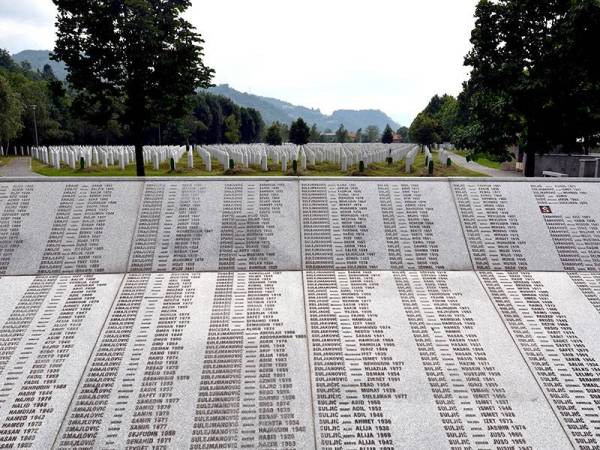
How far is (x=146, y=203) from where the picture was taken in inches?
273

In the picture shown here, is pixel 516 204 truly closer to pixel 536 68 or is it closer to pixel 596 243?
pixel 596 243

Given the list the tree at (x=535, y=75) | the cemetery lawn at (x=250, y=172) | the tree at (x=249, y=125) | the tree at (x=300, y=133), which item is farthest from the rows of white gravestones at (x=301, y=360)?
the tree at (x=249, y=125)

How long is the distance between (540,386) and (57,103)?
245 ft

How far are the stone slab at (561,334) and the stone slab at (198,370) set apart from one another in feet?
8.33

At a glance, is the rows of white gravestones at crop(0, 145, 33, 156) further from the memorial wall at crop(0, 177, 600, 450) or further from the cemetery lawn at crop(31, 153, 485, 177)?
the memorial wall at crop(0, 177, 600, 450)

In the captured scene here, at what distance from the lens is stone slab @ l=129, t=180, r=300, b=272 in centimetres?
625

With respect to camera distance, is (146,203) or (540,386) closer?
(540,386)

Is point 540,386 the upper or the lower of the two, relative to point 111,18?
lower

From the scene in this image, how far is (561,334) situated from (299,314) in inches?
123

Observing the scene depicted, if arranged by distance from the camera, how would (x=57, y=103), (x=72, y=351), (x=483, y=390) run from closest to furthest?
(x=483, y=390)
(x=72, y=351)
(x=57, y=103)

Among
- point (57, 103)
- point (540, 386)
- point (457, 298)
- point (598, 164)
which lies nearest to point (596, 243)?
point (457, 298)

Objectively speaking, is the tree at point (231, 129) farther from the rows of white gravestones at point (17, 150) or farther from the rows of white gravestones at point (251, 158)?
the rows of white gravestones at point (251, 158)

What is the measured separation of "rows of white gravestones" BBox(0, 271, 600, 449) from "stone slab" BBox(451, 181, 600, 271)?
308mm

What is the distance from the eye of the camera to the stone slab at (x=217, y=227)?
625 cm
